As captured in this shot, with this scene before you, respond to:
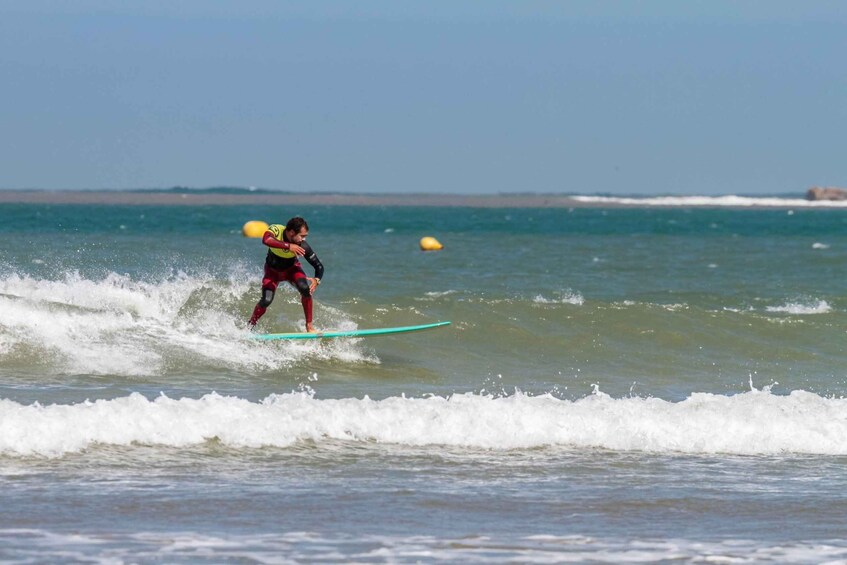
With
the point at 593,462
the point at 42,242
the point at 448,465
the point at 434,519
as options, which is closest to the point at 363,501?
the point at 434,519

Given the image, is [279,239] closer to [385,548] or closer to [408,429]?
[408,429]

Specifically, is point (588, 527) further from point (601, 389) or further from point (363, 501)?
point (601, 389)

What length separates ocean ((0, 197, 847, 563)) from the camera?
725cm

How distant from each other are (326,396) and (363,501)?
177 inches

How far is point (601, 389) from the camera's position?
45.5 ft

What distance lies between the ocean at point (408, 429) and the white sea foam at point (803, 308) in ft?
0.75

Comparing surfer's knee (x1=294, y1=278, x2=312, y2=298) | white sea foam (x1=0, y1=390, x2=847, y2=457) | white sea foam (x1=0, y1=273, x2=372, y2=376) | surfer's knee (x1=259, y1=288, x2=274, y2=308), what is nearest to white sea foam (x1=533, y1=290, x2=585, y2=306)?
white sea foam (x1=0, y1=273, x2=372, y2=376)

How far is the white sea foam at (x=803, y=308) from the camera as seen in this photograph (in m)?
21.2

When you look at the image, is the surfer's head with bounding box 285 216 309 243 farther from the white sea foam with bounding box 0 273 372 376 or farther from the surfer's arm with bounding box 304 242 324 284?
the white sea foam with bounding box 0 273 372 376

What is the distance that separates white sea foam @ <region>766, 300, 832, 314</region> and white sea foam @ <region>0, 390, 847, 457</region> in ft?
33.0

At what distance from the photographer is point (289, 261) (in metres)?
14.5

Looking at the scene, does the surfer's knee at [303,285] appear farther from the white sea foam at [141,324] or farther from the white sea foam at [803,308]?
the white sea foam at [803,308]

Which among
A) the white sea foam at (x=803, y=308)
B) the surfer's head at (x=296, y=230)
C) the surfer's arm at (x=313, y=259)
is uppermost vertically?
the surfer's head at (x=296, y=230)

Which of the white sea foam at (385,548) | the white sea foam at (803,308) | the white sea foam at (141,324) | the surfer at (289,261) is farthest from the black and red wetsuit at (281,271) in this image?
the white sea foam at (803,308)
